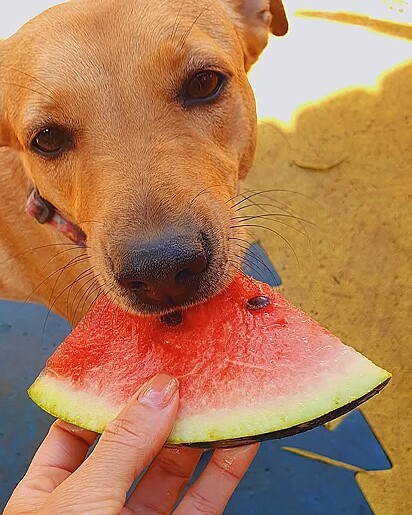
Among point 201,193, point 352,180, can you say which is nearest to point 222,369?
point 201,193

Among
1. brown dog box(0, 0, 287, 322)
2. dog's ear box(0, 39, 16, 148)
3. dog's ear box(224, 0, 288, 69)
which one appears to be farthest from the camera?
dog's ear box(224, 0, 288, 69)

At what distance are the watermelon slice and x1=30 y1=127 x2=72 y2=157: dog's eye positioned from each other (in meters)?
0.62

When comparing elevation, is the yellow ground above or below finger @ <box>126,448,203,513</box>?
below

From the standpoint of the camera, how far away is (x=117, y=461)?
1.71 metres

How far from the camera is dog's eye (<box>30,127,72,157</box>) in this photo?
237 cm

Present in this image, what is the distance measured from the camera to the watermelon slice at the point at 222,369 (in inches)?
71.6

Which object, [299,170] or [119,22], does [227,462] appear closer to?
[119,22]

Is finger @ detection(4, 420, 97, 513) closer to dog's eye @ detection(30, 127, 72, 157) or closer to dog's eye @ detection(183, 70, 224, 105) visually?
dog's eye @ detection(30, 127, 72, 157)

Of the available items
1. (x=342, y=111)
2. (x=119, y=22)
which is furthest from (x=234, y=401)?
(x=342, y=111)

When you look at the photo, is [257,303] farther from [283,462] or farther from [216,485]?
[283,462]

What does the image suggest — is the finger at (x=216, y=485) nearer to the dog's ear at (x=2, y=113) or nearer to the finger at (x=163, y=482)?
the finger at (x=163, y=482)

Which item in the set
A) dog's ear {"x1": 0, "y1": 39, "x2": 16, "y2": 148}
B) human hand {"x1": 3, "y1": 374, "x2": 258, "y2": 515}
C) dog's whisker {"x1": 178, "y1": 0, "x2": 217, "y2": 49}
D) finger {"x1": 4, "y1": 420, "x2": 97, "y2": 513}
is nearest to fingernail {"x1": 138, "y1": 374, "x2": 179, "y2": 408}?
human hand {"x1": 3, "y1": 374, "x2": 258, "y2": 515}

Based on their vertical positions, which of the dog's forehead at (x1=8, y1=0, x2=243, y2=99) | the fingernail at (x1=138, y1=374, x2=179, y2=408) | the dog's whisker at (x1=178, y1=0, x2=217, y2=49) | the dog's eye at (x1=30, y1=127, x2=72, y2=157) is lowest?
the fingernail at (x1=138, y1=374, x2=179, y2=408)

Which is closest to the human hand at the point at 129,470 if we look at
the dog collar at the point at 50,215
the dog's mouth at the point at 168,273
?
the dog's mouth at the point at 168,273
